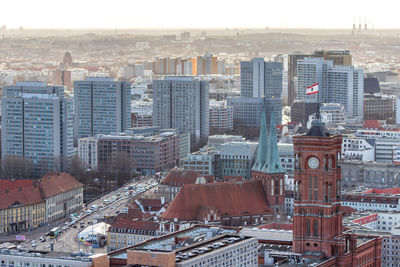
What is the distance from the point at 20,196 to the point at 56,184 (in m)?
4.07

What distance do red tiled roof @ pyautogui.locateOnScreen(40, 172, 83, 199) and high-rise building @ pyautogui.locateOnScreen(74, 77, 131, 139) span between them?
23.4 m

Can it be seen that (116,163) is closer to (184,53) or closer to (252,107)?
(252,107)

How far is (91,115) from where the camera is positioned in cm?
9500

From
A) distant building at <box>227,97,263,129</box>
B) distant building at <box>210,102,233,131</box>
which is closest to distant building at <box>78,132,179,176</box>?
distant building at <box>210,102,233,131</box>

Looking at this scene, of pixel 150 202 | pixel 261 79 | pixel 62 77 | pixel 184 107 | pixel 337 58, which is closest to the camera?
pixel 150 202

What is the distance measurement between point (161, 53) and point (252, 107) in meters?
68.2

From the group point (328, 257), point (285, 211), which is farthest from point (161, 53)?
point (328, 257)

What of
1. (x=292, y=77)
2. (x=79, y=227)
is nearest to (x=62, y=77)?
(x=292, y=77)

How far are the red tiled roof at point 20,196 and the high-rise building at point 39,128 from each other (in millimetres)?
15342

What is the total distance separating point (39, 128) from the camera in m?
83.2

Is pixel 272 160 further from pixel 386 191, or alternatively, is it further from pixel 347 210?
pixel 386 191

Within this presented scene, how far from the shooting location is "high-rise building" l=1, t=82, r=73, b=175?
3241 inches

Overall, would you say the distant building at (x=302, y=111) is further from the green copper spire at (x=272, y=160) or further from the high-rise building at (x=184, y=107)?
the green copper spire at (x=272, y=160)

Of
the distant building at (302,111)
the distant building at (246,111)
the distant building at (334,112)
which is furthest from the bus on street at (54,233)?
the distant building at (246,111)
